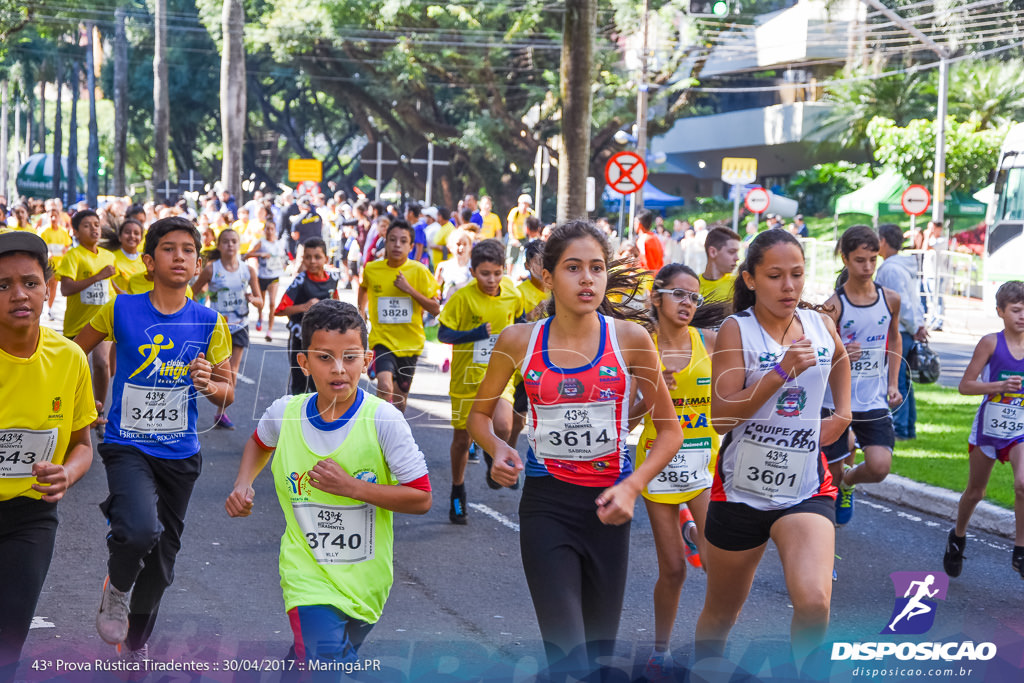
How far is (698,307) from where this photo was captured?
21.8ft

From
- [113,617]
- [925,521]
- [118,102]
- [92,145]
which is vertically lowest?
[925,521]

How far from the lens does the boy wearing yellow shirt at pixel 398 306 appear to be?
9602 mm

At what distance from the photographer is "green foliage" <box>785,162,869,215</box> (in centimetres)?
4350

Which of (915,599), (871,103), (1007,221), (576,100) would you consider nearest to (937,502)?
(915,599)

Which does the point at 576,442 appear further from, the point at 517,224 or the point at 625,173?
the point at 517,224

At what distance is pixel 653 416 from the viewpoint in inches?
167

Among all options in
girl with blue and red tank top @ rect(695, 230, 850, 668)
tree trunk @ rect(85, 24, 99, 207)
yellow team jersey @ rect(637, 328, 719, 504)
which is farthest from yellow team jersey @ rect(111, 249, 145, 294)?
tree trunk @ rect(85, 24, 99, 207)

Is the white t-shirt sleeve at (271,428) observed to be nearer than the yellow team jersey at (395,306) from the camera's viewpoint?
Yes

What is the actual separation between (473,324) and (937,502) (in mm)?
3541

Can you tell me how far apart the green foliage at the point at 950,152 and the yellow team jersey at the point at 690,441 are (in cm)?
3199

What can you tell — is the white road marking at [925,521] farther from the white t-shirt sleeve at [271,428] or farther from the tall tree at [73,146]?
the tall tree at [73,146]

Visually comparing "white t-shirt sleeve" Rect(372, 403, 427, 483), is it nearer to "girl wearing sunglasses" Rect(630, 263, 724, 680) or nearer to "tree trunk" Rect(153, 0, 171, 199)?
"girl wearing sunglasses" Rect(630, 263, 724, 680)

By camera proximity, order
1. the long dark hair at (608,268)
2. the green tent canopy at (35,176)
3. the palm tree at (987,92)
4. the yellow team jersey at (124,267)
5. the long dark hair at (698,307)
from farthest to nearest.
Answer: the green tent canopy at (35,176) < the palm tree at (987,92) < the yellow team jersey at (124,267) < the long dark hair at (698,307) < the long dark hair at (608,268)

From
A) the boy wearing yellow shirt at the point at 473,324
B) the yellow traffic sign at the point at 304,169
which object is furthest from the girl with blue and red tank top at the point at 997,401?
the yellow traffic sign at the point at 304,169
